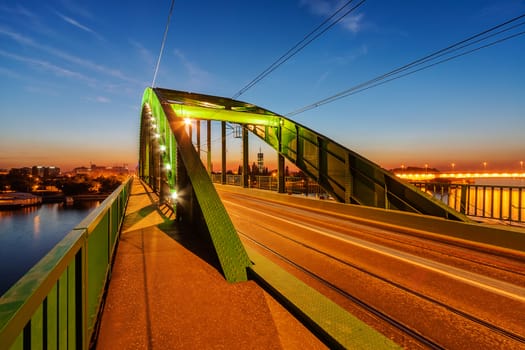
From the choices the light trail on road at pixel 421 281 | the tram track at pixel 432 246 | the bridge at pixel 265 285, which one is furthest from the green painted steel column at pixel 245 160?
the light trail on road at pixel 421 281

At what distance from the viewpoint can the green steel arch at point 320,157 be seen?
408 inches

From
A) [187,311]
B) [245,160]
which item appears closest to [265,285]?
[187,311]

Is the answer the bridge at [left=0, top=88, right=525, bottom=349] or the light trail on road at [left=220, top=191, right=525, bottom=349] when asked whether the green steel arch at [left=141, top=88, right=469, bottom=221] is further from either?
the light trail on road at [left=220, top=191, right=525, bottom=349]

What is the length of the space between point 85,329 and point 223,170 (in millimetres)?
31857

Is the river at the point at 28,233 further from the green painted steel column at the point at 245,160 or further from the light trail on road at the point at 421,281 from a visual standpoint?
the light trail on road at the point at 421,281

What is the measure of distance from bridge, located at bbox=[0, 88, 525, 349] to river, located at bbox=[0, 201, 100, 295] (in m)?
32.8

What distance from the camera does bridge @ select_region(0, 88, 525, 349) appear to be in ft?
7.53

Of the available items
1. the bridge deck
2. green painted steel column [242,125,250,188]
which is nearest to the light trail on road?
the bridge deck

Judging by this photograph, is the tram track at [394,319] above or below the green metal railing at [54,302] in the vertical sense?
below

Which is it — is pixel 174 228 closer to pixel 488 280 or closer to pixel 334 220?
pixel 334 220

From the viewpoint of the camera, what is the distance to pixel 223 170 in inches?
1340

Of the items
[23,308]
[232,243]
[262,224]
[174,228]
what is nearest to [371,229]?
[262,224]

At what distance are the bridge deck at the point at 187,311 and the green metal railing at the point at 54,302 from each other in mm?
594

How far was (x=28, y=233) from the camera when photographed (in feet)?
198
